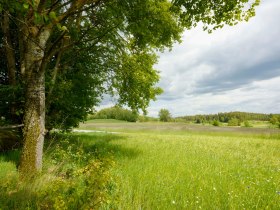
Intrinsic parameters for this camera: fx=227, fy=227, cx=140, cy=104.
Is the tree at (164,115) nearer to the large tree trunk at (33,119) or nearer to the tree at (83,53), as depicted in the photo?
the tree at (83,53)

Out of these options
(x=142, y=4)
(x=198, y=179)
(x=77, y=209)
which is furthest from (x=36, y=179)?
(x=142, y=4)

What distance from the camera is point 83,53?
10992 mm

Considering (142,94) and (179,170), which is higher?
(142,94)

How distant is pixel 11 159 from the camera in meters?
7.99

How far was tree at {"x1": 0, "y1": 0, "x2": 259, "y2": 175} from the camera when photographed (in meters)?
6.08

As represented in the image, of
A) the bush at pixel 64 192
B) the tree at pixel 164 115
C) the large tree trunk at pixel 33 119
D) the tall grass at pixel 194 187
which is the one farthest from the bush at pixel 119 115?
the bush at pixel 64 192

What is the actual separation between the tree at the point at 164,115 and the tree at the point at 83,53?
361 ft

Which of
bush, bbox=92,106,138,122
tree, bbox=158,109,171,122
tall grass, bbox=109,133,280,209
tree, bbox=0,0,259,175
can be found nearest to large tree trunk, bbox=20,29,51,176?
tree, bbox=0,0,259,175

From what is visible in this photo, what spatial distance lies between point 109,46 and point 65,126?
15.5ft

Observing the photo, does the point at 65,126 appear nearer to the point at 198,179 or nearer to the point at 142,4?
the point at 142,4

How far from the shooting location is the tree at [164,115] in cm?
12419

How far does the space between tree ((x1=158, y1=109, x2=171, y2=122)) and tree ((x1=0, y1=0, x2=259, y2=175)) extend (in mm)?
109956

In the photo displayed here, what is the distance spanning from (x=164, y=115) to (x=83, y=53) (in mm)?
115578

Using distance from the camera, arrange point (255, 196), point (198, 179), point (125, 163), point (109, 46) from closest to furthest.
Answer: point (255, 196) → point (198, 179) → point (125, 163) → point (109, 46)
